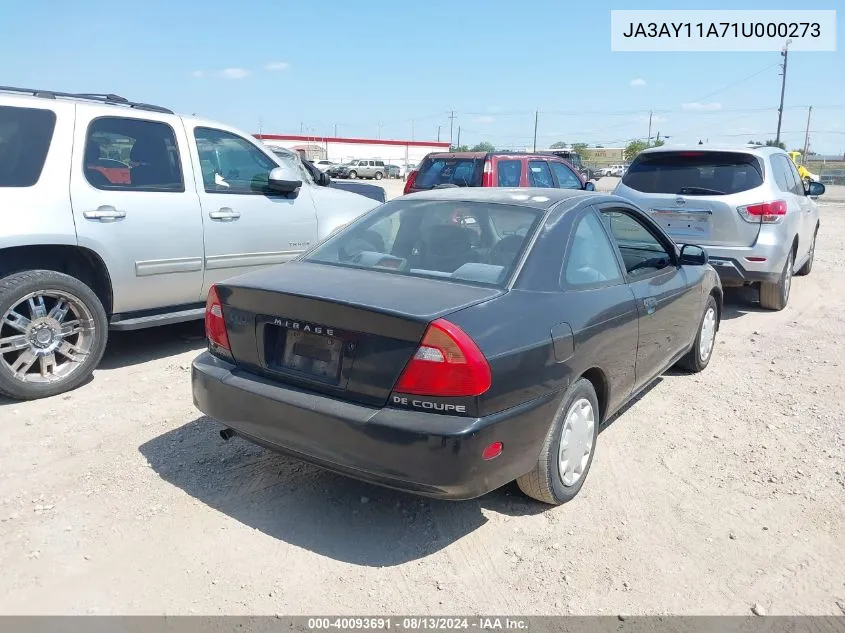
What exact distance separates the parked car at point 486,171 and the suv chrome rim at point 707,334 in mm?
4700

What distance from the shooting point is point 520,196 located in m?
4.05

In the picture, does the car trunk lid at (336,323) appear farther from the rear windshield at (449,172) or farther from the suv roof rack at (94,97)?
the rear windshield at (449,172)

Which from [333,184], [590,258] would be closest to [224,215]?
[590,258]

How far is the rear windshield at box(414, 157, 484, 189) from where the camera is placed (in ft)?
33.4

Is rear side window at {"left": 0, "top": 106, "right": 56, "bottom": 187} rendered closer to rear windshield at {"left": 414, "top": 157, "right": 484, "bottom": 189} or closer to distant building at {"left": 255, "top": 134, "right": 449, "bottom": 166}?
rear windshield at {"left": 414, "top": 157, "right": 484, "bottom": 189}

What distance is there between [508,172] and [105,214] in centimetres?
651

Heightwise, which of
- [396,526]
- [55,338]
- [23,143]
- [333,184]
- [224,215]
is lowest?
[396,526]

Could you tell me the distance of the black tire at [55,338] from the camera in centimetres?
455

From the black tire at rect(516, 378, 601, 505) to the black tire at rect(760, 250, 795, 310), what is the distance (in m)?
5.33

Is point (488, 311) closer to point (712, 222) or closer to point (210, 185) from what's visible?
point (210, 185)

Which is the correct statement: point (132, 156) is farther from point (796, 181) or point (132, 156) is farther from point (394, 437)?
point (796, 181)

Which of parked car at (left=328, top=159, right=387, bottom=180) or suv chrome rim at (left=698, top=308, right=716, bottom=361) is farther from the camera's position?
parked car at (left=328, top=159, right=387, bottom=180)

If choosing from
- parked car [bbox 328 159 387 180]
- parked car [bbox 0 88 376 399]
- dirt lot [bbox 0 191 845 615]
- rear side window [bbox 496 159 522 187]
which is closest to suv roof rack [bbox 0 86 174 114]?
parked car [bbox 0 88 376 399]

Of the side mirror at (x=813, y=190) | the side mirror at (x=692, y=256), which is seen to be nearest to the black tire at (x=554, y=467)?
the side mirror at (x=692, y=256)
